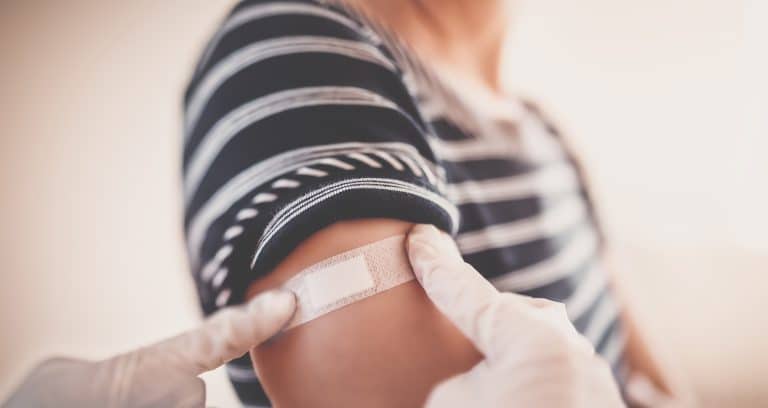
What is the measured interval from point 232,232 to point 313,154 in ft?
0.30

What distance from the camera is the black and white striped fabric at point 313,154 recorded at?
371mm

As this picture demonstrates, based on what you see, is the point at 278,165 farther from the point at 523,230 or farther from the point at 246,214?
the point at 523,230

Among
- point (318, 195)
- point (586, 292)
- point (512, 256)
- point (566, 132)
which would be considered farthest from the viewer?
point (566, 132)

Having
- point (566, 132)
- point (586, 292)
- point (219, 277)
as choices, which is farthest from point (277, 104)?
point (566, 132)

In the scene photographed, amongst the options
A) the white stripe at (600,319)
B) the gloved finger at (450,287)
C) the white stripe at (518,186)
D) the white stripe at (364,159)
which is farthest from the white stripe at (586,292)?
the white stripe at (364,159)

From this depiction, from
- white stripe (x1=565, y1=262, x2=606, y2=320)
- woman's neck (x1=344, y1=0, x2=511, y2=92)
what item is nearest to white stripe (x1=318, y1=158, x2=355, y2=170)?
woman's neck (x1=344, y1=0, x2=511, y2=92)

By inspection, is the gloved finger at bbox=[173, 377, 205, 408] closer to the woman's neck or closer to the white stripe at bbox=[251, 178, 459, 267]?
the white stripe at bbox=[251, 178, 459, 267]

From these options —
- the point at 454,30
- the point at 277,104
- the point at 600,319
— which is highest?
the point at 454,30

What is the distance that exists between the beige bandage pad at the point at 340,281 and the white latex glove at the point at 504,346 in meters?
0.03

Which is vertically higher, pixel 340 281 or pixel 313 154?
pixel 313 154

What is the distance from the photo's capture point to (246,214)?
1.24ft

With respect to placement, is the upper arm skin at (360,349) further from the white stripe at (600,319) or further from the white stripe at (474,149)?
the white stripe at (600,319)

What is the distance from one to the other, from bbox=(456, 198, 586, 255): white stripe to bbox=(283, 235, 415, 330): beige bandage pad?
5.1 inches

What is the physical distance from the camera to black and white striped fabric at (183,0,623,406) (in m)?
0.37
